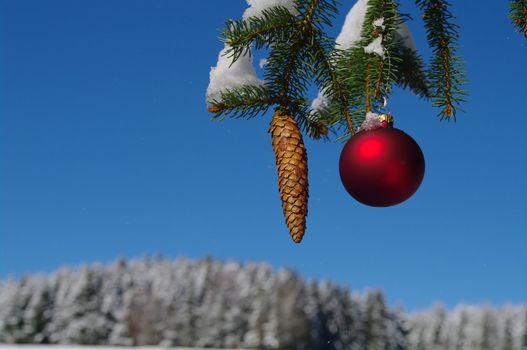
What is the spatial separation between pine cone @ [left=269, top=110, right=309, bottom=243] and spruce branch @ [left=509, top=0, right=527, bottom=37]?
22.2 inches

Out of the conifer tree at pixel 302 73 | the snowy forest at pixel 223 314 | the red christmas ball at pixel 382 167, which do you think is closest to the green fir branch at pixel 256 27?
the conifer tree at pixel 302 73

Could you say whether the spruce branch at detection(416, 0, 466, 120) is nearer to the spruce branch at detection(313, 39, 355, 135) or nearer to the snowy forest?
the spruce branch at detection(313, 39, 355, 135)

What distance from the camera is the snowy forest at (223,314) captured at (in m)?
38.4

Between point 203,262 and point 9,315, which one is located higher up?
point 203,262

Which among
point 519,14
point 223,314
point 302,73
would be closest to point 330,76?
point 302,73

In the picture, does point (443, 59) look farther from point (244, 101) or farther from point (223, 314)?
point (223, 314)

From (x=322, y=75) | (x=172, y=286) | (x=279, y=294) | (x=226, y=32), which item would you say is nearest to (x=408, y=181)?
(x=322, y=75)

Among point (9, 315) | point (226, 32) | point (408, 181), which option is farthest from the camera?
point (9, 315)

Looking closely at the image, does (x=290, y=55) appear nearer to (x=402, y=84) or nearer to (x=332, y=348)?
(x=402, y=84)

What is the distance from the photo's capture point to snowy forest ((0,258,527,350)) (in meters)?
38.4

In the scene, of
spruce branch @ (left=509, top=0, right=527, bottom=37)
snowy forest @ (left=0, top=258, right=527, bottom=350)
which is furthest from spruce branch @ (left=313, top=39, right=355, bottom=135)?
snowy forest @ (left=0, top=258, right=527, bottom=350)

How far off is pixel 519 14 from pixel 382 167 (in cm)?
60

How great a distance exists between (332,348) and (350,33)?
43.8 m

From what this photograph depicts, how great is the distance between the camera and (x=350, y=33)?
1542mm
